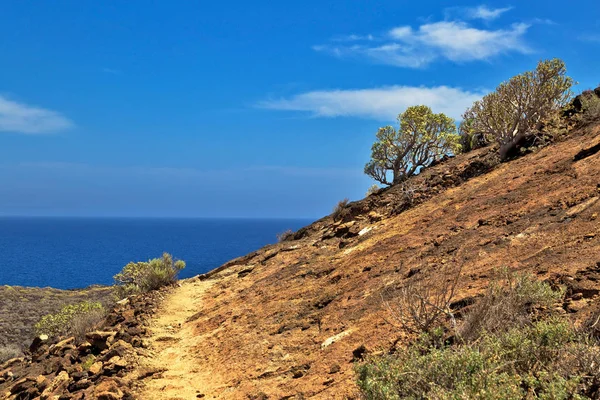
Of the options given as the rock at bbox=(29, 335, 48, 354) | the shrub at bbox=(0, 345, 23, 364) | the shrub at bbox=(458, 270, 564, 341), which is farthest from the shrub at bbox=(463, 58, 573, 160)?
the shrub at bbox=(0, 345, 23, 364)

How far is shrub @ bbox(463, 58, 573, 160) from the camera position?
18.8 meters

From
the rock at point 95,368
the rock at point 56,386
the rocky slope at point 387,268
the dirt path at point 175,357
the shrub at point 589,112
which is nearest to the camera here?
the rocky slope at point 387,268

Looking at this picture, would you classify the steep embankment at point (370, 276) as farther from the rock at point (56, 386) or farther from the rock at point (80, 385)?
the rock at point (56, 386)

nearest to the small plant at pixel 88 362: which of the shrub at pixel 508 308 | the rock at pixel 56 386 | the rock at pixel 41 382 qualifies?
the rock at pixel 56 386

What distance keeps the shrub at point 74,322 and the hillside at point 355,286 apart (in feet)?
4.87

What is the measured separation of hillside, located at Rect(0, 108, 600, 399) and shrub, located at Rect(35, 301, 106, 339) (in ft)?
4.87

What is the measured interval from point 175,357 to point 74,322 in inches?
270

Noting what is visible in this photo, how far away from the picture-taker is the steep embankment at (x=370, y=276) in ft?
24.2

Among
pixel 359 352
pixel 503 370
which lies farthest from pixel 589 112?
pixel 503 370

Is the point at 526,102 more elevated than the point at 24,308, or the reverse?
the point at 526,102

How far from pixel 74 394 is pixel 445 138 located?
22827mm

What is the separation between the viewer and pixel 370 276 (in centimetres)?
1147

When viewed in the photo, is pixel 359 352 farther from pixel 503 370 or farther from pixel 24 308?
pixel 24 308

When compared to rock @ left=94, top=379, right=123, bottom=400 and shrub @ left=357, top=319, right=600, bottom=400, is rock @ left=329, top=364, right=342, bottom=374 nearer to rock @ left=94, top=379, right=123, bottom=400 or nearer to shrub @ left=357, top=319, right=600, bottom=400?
shrub @ left=357, top=319, right=600, bottom=400
